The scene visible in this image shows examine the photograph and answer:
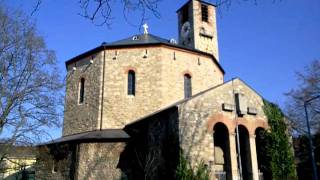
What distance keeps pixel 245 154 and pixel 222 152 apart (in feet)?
4.71

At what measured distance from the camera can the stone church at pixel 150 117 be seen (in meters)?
18.6

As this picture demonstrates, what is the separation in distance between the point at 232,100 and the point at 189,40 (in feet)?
72.6

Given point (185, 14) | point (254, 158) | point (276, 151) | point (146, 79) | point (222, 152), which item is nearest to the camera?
point (254, 158)

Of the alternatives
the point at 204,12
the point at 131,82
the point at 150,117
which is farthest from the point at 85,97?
the point at 204,12

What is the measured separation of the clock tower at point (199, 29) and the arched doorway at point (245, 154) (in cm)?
2033

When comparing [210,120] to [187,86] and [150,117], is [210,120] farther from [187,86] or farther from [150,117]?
[187,86]

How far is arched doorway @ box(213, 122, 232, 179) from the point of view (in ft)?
63.0

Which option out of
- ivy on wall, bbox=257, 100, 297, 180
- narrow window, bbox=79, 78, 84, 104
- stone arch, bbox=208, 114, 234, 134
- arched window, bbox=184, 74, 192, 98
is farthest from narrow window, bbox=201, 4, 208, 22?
stone arch, bbox=208, 114, 234, 134

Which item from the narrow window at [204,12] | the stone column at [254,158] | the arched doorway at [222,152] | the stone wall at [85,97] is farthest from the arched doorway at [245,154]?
the narrow window at [204,12]

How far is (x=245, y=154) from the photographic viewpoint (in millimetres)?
20594

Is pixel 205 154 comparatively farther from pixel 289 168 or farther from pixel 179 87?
pixel 179 87

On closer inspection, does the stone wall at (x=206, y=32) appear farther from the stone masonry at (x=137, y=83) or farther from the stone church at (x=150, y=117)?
the stone masonry at (x=137, y=83)

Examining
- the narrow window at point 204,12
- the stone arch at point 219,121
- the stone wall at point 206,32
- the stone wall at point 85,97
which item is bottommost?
the stone arch at point 219,121

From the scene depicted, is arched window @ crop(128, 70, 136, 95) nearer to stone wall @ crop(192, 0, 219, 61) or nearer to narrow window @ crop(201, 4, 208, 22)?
stone wall @ crop(192, 0, 219, 61)
